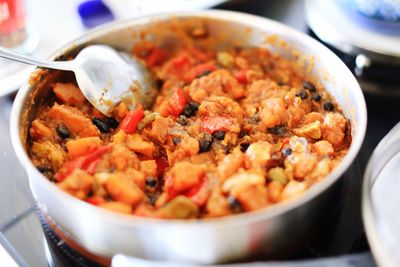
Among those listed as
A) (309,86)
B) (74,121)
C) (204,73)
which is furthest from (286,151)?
(74,121)

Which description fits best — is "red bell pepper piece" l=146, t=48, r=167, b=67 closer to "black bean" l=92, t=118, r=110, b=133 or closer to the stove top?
"black bean" l=92, t=118, r=110, b=133

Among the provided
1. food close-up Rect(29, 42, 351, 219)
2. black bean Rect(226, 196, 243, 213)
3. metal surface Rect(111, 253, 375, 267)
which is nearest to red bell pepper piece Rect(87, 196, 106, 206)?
food close-up Rect(29, 42, 351, 219)

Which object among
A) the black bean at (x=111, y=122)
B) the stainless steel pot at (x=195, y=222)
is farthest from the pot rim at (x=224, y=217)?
the black bean at (x=111, y=122)

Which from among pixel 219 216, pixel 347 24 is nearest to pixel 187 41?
pixel 347 24

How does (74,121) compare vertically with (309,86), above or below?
above

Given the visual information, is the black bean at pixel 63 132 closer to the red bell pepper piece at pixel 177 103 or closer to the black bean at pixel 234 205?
the red bell pepper piece at pixel 177 103

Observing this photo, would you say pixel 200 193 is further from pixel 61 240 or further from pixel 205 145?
pixel 61 240
